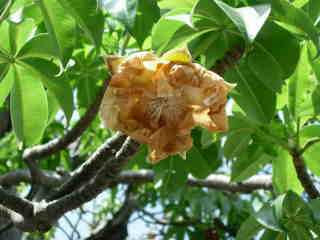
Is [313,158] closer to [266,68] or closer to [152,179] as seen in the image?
[266,68]

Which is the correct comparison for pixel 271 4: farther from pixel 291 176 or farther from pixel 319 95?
pixel 291 176

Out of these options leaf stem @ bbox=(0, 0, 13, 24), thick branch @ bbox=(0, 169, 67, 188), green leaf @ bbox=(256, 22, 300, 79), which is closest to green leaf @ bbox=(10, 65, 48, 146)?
leaf stem @ bbox=(0, 0, 13, 24)

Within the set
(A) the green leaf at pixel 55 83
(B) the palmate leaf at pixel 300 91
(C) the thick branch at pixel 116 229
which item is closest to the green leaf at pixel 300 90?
(B) the palmate leaf at pixel 300 91

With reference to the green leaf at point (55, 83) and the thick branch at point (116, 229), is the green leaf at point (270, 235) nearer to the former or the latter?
the green leaf at point (55, 83)

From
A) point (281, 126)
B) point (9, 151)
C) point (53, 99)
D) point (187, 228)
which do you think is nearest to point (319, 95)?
point (281, 126)

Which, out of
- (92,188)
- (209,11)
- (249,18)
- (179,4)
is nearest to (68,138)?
(92,188)
